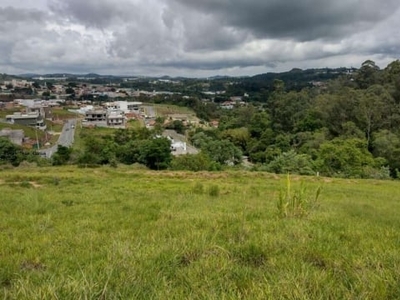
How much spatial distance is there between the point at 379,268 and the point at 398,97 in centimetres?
5608

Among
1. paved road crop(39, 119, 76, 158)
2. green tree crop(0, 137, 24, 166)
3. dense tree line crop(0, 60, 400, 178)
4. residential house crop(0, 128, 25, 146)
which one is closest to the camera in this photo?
dense tree line crop(0, 60, 400, 178)

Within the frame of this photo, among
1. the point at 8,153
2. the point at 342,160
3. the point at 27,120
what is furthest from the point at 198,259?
the point at 27,120

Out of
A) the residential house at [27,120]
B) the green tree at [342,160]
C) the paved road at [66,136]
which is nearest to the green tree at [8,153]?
the paved road at [66,136]

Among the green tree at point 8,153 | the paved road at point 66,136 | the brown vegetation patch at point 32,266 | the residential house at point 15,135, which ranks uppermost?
the brown vegetation patch at point 32,266

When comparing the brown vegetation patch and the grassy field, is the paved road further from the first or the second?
the brown vegetation patch

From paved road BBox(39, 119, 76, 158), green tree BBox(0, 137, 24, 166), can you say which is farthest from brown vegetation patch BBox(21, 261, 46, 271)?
paved road BBox(39, 119, 76, 158)

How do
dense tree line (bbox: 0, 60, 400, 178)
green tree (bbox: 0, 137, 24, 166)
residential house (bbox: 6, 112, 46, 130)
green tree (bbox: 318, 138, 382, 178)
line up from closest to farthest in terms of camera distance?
green tree (bbox: 318, 138, 382, 178) < dense tree line (bbox: 0, 60, 400, 178) < green tree (bbox: 0, 137, 24, 166) < residential house (bbox: 6, 112, 46, 130)

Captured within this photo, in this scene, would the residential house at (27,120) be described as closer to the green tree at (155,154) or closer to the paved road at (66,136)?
the paved road at (66,136)

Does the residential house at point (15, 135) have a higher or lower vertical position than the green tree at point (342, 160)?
lower

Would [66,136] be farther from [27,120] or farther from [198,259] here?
[198,259]

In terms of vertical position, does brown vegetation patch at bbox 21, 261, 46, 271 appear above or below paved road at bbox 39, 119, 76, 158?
above

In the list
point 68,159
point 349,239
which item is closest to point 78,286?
point 349,239

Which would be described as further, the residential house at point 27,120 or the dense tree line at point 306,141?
the residential house at point 27,120

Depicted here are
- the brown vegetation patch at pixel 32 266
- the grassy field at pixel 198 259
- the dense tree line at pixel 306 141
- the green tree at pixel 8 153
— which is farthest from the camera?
the green tree at pixel 8 153
